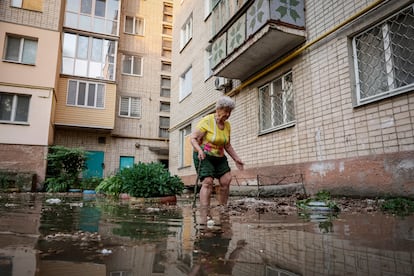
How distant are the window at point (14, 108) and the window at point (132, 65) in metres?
6.91

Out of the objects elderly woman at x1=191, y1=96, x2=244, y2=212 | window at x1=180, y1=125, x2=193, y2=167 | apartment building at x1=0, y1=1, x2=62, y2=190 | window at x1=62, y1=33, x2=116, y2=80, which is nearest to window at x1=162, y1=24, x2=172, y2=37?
window at x1=62, y1=33, x2=116, y2=80

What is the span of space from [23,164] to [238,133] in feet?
35.6

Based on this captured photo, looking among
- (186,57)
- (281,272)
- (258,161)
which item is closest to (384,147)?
(258,161)

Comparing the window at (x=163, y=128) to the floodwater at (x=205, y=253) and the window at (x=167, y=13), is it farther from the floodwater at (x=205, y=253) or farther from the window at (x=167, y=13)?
the floodwater at (x=205, y=253)

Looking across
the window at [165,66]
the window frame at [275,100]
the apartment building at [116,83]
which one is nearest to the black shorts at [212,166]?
the window frame at [275,100]

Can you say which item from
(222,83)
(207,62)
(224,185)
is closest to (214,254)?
(224,185)

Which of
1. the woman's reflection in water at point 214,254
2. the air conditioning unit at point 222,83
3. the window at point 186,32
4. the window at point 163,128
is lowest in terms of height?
the woman's reflection in water at point 214,254

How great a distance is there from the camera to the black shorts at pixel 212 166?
3.84 meters

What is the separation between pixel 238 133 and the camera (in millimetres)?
8820

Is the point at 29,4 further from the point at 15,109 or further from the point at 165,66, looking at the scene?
the point at 165,66

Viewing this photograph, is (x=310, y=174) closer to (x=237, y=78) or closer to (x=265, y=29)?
(x=265, y=29)

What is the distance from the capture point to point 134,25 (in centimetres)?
2033

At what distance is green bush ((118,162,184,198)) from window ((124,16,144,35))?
55.2 ft

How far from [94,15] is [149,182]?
16.1m
